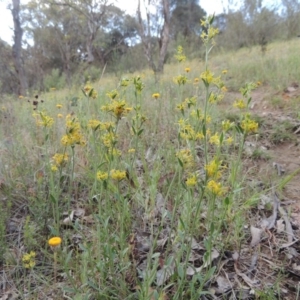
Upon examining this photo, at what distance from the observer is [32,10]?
17.2 m

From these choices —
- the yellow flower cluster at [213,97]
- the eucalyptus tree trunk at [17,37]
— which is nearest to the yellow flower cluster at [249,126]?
the yellow flower cluster at [213,97]

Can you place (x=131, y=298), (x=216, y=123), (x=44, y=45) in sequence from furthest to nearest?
(x=44, y=45) < (x=216, y=123) < (x=131, y=298)

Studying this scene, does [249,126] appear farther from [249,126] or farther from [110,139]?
[110,139]

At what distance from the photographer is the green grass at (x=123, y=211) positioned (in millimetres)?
1065

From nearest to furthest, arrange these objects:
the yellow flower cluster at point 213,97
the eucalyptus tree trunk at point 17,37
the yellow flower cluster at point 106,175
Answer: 1. the yellow flower cluster at point 106,175
2. the yellow flower cluster at point 213,97
3. the eucalyptus tree trunk at point 17,37

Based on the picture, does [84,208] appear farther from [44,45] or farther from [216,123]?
[44,45]

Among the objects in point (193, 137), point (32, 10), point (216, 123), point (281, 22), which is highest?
point (32, 10)

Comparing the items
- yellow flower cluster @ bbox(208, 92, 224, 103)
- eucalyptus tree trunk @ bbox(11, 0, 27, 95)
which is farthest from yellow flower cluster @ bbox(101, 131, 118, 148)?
eucalyptus tree trunk @ bbox(11, 0, 27, 95)

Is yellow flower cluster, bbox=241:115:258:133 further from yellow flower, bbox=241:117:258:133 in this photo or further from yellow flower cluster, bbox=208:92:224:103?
yellow flower cluster, bbox=208:92:224:103

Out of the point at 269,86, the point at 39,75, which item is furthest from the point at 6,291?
the point at 39,75

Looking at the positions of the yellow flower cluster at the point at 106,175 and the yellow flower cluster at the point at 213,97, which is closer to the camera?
the yellow flower cluster at the point at 106,175

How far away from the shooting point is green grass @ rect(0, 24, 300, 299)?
3.50 feet

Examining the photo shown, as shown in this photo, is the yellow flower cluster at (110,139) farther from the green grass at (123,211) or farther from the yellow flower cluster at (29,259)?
the yellow flower cluster at (29,259)

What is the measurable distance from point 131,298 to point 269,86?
3.63 meters
